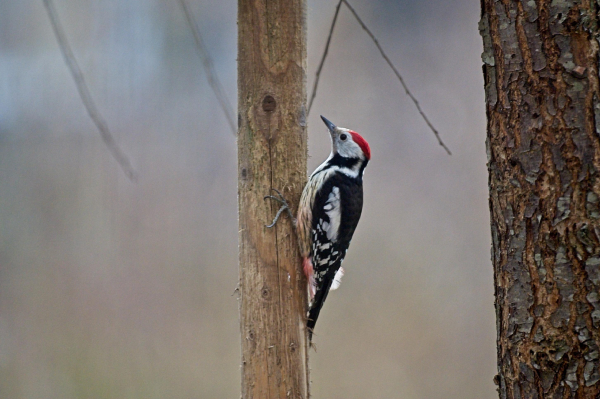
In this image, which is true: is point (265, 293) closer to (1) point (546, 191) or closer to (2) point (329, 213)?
(2) point (329, 213)

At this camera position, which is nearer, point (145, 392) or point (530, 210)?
point (530, 210)

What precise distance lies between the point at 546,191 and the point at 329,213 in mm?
1118

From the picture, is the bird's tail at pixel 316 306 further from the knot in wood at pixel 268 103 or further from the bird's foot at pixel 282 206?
the knot in wood at pixel 268 103

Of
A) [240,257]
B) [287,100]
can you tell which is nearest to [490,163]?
[287,100]

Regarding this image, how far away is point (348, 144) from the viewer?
2.38 metres

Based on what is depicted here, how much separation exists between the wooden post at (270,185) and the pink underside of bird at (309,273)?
0.15 ft

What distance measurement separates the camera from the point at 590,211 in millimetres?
1079

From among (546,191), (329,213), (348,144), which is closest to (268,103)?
(329,213)

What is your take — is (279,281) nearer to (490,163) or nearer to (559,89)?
(490,163)

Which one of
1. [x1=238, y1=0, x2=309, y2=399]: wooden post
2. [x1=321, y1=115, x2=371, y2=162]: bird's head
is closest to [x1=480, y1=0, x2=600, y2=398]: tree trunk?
[x1=238, y1=0, x2=309, y2=399]: wooden post

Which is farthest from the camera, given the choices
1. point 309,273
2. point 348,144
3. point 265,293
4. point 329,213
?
point 348,144

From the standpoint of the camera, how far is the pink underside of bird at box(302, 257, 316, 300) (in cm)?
185

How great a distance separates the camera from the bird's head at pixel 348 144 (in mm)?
2361

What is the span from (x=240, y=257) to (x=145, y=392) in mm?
1947
